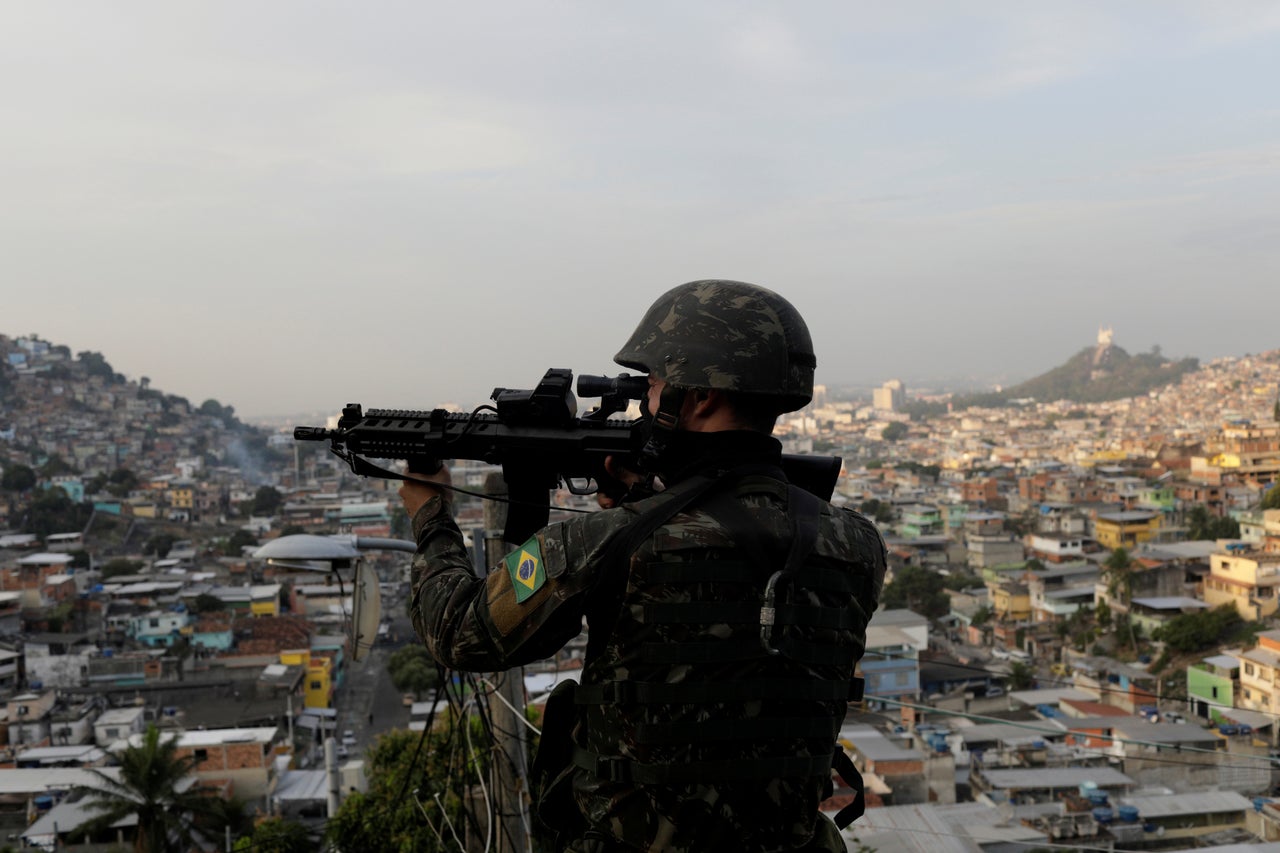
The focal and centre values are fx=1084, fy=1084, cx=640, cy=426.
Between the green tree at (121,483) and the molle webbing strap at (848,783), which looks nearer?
the molle webbing strap at (848,783)

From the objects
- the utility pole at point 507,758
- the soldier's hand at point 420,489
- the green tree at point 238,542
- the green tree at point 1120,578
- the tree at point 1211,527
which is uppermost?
the soldier's hand at point 420,489

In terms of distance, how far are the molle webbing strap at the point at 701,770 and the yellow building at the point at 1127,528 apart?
38.9 meters

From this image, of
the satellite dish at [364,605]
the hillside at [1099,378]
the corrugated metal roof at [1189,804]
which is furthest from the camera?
the hillside at [1099,378]

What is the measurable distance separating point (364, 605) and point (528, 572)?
11.4ft

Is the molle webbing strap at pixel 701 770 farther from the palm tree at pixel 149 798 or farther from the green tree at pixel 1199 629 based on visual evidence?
the green tree at pixel 1199 629

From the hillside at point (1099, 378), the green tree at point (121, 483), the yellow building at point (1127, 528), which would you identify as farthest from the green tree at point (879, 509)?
the hillside at point (1099, 378)

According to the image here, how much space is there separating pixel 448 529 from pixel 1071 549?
36.8 m

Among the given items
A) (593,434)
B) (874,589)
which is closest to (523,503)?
(593,434)

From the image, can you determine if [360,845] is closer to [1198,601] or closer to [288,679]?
[288,679]

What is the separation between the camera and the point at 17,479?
48.0m

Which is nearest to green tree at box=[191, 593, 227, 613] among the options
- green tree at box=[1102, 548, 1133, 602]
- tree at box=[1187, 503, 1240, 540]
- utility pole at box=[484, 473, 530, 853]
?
green tree at box=[1102, 548, 1133, 602]

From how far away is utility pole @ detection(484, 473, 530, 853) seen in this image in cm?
295

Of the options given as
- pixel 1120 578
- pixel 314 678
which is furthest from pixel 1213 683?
pixel 314 678

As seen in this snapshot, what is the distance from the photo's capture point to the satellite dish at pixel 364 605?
444cm
